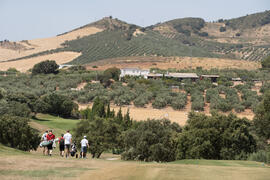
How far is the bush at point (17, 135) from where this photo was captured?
2044 inches

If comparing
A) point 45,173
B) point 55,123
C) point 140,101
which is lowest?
point 55,123

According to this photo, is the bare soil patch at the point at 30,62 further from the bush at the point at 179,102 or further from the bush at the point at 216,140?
the bush at the point at 216,140

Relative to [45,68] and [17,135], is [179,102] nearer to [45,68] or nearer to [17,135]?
[17,135]

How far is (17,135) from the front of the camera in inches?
2079

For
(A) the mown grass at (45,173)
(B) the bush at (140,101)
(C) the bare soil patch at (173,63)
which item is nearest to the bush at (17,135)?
(A) the mown grass at (45,173)

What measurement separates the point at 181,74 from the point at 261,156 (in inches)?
3714

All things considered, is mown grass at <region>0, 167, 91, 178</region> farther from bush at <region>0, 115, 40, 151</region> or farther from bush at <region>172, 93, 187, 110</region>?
bush at <region>172, 93, 187, 110</region>

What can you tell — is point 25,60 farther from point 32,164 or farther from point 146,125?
point 32,164

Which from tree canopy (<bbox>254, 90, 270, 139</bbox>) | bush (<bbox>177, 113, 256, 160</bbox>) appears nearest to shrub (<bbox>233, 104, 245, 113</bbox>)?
tree canopy (<bbox>254, 90, 270, 139</bbox>)

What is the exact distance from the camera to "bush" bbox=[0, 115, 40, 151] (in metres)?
51.9

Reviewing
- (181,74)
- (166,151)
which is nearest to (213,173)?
(166,151)

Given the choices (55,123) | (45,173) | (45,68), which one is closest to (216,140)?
(45,173)

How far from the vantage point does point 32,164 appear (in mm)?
22609

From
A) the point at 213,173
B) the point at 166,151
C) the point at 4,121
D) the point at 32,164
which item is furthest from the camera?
the point at 4,121
